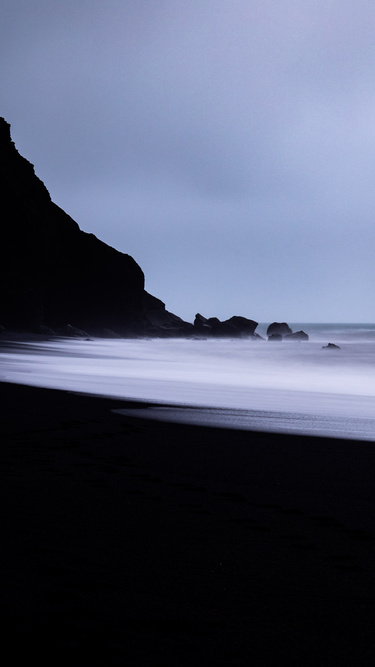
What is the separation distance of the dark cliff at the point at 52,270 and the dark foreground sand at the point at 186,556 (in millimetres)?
52610

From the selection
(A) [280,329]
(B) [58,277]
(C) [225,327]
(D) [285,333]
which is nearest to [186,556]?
(B) [58,277]

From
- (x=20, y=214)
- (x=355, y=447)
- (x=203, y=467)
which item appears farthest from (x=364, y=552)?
(x=20, y=214)

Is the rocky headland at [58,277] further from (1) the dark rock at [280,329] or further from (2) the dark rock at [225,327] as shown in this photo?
(1) the dark rock at [280,329]

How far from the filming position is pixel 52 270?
72188 millimetres

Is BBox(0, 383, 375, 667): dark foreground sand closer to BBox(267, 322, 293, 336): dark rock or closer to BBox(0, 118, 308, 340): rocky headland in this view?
BBox(0, 118, 308, 340): rocky headland

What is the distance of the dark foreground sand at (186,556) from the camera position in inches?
102

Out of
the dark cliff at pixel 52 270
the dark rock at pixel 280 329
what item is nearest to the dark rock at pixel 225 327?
the dark cliff at pixel 52 270

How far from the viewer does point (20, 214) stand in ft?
204

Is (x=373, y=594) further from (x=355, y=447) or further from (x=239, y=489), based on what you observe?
(x=355, y=447)

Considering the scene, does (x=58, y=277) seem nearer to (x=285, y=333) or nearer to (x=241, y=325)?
(x=241, y=325)

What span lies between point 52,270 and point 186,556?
70.4 m

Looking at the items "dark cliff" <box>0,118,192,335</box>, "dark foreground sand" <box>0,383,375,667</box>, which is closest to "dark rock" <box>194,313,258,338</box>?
"dark cliff" <box>0,118,192,335</box>

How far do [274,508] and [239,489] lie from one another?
0.63 meters

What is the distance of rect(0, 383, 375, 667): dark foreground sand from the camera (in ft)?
8.52
